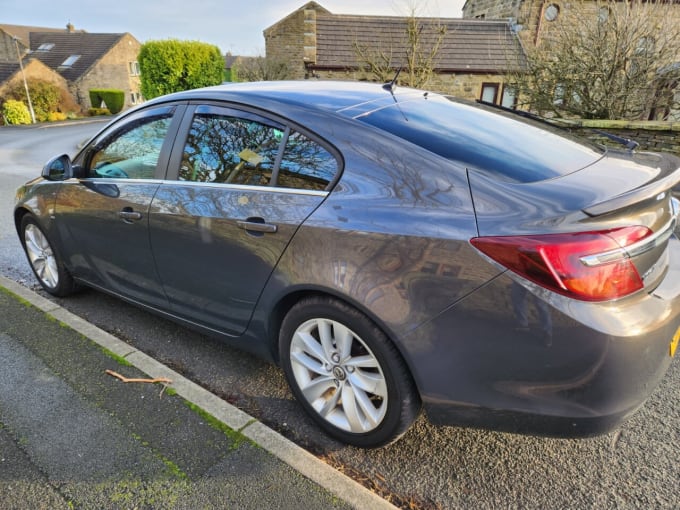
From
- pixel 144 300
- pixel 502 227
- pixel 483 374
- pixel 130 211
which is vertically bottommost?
pixel 144 300

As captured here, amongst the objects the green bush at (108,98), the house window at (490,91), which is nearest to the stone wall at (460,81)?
the house window at (490,91)

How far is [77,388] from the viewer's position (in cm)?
249

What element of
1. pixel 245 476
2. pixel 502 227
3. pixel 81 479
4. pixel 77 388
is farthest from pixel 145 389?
pixel 502 227

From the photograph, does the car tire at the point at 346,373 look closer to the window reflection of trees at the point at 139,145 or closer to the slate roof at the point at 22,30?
the window reflection of trees at the point at 139,145

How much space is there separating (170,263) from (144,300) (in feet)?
1.70

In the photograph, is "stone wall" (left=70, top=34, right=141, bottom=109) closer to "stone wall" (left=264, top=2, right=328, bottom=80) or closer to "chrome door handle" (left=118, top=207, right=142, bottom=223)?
"stone wall" (left=264, top=2, right=328, bottom=80)

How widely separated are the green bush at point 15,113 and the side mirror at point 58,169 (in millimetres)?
30967

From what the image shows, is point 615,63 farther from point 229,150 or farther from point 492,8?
point 492,8

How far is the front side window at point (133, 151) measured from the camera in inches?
108

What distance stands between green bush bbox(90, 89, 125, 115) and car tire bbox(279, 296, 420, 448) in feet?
138

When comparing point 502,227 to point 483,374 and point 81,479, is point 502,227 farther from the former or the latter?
point 81,479

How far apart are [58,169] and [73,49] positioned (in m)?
50.5

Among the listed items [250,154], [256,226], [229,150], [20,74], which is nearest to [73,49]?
[20,74]

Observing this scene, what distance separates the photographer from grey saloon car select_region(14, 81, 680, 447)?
153cm
